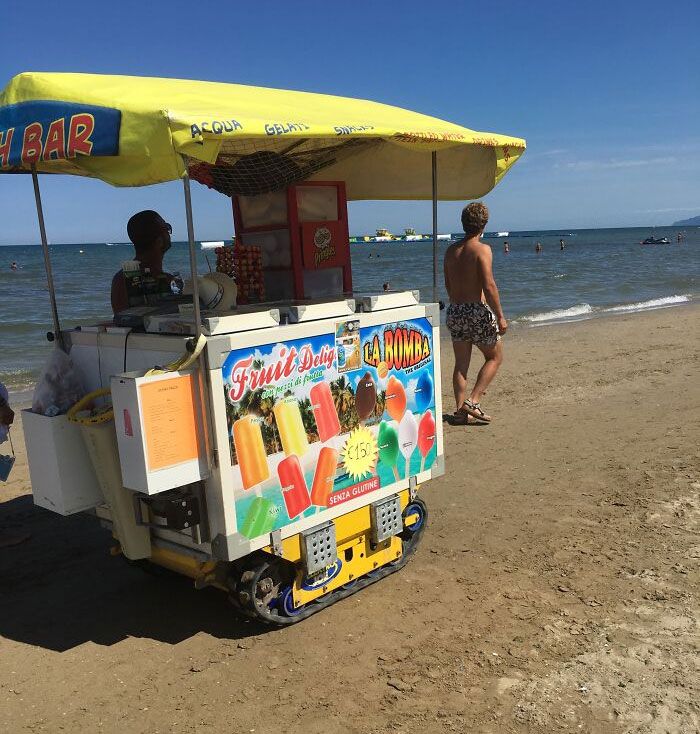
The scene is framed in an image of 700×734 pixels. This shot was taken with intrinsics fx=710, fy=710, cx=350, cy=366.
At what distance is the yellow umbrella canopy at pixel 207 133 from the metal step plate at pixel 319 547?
1766 millimetres

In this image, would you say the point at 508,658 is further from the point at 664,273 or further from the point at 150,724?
the point at 664,273

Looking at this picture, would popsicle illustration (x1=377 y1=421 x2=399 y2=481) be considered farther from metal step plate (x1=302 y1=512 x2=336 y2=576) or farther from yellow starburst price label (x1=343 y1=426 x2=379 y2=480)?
metal step plate (x1=302 y1=512 x2=336 y2=576)

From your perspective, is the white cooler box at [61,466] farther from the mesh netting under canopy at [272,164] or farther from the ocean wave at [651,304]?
the ocean wave at [651,304]

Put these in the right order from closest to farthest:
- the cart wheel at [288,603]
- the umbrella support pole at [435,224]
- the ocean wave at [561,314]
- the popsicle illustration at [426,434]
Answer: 1. the cart wheel at [288,603]
2. the popsicle illustration at [426,434]
3. the umbrella support pole at [435,224]
4. the ocean wave at [561,314]

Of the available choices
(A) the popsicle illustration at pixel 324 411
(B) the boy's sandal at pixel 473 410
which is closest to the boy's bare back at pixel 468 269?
(B) the boy's sandal at pixel 473 410

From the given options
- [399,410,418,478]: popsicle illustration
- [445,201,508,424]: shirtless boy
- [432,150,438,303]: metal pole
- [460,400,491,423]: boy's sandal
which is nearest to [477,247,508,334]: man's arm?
[445,201,508,424]: shirtless boy

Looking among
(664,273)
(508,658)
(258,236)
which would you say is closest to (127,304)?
(258,236)

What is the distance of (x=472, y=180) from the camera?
15.4ft

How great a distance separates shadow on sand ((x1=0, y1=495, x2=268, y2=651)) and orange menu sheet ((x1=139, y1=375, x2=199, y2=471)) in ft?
3.68

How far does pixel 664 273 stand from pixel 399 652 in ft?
107

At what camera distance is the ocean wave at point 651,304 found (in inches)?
751

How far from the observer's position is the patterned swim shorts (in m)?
6.60

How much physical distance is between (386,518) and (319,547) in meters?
0.50

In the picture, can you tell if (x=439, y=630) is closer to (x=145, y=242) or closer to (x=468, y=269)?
(x=145, y=242)
